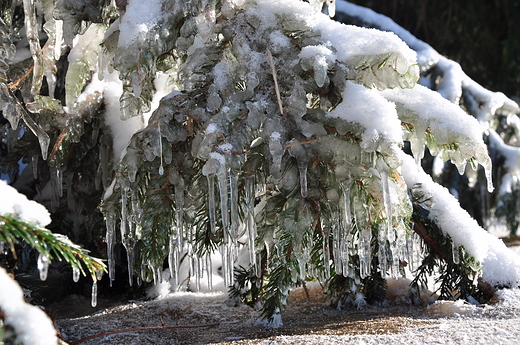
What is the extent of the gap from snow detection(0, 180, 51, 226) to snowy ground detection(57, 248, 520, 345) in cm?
88

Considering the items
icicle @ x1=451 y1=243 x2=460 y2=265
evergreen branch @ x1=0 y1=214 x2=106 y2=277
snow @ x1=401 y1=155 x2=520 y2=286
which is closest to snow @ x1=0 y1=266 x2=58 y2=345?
evergreen branch @ x1=0 y1=214 x2=106 y2=277

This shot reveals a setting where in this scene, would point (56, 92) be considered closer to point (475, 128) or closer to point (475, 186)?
point (475, 128)

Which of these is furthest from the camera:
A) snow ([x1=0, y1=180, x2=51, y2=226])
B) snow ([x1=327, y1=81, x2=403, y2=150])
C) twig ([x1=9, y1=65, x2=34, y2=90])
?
twig ([x1=9, y1=65, x2=34, y2=90])

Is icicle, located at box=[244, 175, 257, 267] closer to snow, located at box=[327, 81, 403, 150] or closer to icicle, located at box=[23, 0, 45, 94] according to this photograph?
snow, located at box=[327, 81, 403, 150]

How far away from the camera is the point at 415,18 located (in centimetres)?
623

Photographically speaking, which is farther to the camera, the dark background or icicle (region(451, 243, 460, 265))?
the dark background

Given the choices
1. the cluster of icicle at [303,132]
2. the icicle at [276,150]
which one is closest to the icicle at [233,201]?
the cluster of icicle at [303,132]

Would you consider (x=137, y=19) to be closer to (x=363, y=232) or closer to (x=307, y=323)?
(x=363, y=232)

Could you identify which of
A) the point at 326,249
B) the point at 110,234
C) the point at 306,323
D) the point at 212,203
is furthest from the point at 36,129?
the point at 306,323

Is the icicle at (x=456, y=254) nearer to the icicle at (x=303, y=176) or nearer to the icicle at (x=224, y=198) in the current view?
the icicle at (x=303, y=176)

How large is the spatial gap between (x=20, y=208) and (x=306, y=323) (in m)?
1.33

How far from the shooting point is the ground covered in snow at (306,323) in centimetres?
169

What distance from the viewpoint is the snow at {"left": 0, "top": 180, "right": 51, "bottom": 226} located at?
3.82 ft

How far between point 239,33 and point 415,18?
16.0 feet
